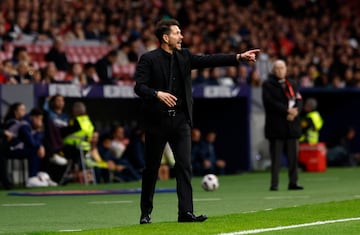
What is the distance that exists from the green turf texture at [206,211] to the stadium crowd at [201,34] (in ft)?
17.1

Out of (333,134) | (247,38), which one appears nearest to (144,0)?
(247,38)

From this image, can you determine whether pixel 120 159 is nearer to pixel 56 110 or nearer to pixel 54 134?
pixel 56 110

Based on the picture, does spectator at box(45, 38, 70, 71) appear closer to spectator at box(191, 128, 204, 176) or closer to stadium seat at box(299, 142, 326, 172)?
A: spectator at box(191, 128, 204, 176)

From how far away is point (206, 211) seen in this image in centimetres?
1481

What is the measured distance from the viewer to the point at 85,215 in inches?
569

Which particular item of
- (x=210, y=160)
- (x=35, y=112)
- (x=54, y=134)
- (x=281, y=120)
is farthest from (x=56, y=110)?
(x=281, y=120)

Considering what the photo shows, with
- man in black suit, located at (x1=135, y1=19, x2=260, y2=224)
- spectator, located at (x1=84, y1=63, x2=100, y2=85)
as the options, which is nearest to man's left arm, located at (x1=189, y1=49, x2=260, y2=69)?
man in black suit, located at (x1=135, y1=19, x2=260, y2=224)

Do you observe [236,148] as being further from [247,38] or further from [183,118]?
[183,118]

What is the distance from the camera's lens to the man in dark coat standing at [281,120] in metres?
19.7

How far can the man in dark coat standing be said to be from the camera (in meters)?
19.7

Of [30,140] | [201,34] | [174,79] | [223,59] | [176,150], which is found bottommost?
[30,140]

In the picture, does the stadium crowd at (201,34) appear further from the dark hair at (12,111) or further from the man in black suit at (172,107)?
the man in black suit at (172,107)

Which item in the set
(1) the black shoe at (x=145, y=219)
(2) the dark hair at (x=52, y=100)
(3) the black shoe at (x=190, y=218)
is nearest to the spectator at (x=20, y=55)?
(2) the dark hair at (x=52, y=100)

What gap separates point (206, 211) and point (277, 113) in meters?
5.54
